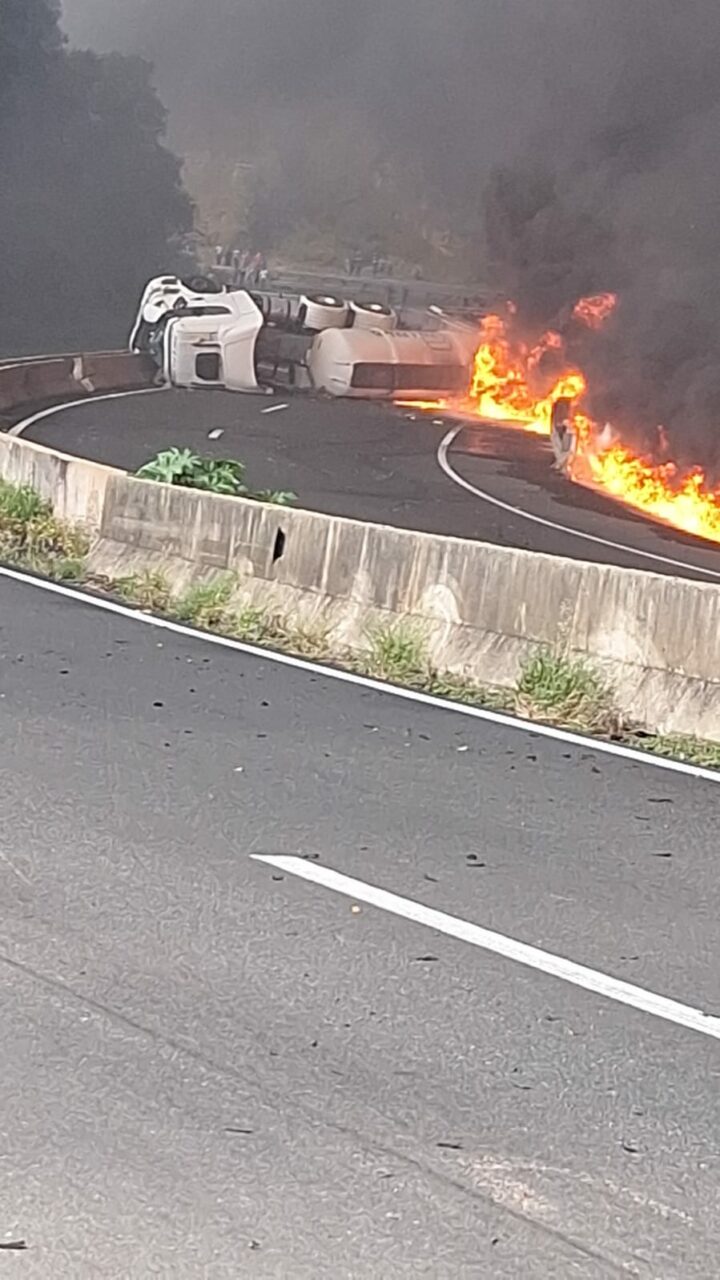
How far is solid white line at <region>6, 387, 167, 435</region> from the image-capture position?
2847 cm

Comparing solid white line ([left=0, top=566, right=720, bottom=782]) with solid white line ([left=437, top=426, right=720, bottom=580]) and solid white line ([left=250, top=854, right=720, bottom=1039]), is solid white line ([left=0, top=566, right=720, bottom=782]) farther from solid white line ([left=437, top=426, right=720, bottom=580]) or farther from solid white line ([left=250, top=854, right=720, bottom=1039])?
solid white line ([left=437, top=426, right=720, bottom=580])

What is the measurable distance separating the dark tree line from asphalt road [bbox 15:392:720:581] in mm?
24008

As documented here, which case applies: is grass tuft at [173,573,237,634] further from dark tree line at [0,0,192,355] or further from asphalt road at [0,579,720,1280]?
dark tree line at [0,0,192,355]

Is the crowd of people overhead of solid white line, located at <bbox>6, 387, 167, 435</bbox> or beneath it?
overhead

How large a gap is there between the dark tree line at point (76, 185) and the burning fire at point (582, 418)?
65.9ft

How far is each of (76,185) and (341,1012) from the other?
59003mm

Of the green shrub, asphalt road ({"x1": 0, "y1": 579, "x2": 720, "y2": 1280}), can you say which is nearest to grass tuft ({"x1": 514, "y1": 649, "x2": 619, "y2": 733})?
asphalt road ({"x1": 0, "y1": 579, "x2": 720, "y2": 1280})

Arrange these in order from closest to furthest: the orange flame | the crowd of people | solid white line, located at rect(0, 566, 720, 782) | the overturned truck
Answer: solid white line, located at rect(0, 566, 720, 782), the orange flame, the overturned truck, the crowd of people

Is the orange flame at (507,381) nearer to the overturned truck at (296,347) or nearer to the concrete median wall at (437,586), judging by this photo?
the overturned truck at (296,347)

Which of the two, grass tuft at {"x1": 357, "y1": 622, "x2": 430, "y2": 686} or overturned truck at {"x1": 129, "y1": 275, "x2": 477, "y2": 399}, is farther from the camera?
overturned truck at {"x1": 129, "y1": 275, "x2": 477, "y2": 399}

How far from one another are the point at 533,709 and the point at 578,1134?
5.40 m

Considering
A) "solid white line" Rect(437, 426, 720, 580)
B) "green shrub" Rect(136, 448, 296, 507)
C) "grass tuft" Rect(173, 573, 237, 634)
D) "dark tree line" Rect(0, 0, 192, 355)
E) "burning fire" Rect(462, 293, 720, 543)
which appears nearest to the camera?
"grass tuft" Rect(173, 573, 237, 634)

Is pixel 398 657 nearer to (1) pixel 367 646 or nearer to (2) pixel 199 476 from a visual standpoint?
(1) pixel 367 646

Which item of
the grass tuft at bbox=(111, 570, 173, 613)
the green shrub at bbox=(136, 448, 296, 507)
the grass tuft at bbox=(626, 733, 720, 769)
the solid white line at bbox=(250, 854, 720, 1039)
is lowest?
the grass tuft at bbox=(111, 570, 173, 613)
